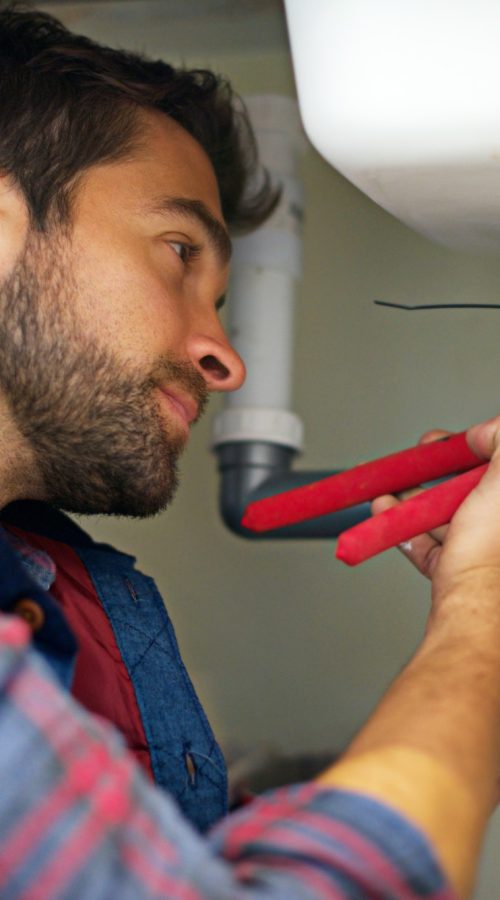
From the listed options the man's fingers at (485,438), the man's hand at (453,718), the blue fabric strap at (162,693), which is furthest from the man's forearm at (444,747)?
the blue fabric strap at (162,693)

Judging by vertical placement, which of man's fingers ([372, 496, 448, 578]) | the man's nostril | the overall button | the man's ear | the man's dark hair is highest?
the man's dark hair

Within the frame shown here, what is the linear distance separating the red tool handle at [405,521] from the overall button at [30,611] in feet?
0.54

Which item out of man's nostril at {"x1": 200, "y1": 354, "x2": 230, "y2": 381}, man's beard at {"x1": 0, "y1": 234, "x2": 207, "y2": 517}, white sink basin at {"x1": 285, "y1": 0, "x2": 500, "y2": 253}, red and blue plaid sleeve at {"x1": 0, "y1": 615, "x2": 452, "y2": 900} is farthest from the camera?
man's nostril at {"x1": 200, "y1": 354, "x2": 230, "y2": 381}

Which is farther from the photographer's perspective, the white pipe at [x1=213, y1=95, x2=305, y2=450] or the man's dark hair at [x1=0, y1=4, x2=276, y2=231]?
the white pipe at [x1=213, y1=95, x2=305, y2=450]

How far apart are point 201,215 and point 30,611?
435 mm

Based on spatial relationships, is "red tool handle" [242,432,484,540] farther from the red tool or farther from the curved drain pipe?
the curved drain pipe

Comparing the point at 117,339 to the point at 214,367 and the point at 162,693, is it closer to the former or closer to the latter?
the point at 214,367

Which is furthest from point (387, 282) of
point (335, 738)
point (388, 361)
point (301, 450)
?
point (335, 738)

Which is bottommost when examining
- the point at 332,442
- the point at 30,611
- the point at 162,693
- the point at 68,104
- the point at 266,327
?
the point at 162,693

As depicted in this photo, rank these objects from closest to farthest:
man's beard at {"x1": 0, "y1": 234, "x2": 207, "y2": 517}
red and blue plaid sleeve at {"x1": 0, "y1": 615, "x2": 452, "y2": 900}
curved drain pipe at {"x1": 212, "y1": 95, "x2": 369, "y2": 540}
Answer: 1. red and blue plaid sleeve at {"x1": 0, "y1": 615, "x2": 452, "y2": 900}
2. man's beard at {"x1": 0, "y1": 234, "x2": 207, "y2": 517}
3. curved drain pipe at {"x1": 212, "y1": 95, "x2": 369, "y2": 540}

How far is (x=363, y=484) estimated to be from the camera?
70 centimetres

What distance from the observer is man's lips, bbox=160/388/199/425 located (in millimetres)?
823

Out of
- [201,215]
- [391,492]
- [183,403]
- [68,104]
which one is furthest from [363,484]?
[68,104]

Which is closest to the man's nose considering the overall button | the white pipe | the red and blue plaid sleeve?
the white pipe
